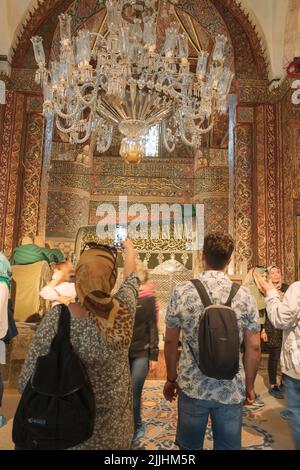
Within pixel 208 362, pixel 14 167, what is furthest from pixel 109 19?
pixel 208 362

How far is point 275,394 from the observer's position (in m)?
4.36

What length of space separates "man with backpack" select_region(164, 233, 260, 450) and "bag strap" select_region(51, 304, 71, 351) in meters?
0.68

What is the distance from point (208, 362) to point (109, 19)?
479 centimetres

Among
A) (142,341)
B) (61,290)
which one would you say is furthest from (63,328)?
(61,290)

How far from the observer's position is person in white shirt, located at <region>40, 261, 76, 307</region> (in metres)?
3.64

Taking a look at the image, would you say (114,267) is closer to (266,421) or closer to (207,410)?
(207,410)

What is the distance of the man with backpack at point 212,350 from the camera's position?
170 cm

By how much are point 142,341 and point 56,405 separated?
1.71m

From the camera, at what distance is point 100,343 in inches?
55.2

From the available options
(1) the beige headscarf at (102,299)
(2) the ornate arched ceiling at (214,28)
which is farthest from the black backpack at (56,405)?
(2) the ornate arched ceiling at (214,28)

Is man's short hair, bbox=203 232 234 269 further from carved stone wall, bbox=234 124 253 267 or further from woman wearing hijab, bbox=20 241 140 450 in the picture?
carved stone wall, bbox=234 124 253 267

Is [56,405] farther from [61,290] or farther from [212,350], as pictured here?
[61,290]

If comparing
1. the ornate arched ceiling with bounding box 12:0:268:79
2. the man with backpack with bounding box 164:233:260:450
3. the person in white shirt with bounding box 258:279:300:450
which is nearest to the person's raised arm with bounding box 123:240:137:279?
the man with backpack with bounding box 164:233:260:450

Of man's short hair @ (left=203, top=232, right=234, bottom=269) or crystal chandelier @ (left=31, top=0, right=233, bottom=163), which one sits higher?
crystal chandelier @ (left=31, top=0, right=233, bottom=163)
